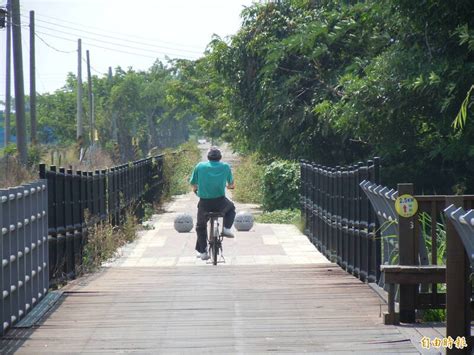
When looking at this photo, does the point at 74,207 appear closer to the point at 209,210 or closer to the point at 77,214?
the point at 77,214

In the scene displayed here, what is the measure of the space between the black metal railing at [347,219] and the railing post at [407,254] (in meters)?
2.55

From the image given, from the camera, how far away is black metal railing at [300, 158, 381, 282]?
40.6 ft

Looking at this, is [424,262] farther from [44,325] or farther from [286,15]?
[286,15]

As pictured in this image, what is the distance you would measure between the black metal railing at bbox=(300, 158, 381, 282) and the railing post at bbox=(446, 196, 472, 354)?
4.18 meters

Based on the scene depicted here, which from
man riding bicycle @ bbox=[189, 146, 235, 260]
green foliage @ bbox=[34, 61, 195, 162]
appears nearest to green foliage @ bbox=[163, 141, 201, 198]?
man riding bicycle @ bbox=[189, 146, 235, 260]

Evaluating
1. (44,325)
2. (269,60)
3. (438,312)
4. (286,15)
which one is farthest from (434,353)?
(286,15)

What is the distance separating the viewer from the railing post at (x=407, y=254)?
935 cm

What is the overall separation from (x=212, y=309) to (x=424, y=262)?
200 centimetres

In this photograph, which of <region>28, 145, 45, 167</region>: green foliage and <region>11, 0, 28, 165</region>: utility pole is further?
<region>28, 145, 45, 167</region>: green foliage

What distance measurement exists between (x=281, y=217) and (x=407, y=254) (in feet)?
57.0

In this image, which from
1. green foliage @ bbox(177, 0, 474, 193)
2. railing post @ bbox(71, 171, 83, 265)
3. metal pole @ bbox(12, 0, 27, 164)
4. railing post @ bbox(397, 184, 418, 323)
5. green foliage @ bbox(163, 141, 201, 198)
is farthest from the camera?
metal pole @ bbox(12, 0, 27, 164)

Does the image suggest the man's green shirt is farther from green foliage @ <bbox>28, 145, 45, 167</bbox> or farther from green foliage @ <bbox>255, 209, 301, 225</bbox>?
green foliage @ <bbox>28, 145, 45, 167</bbox>

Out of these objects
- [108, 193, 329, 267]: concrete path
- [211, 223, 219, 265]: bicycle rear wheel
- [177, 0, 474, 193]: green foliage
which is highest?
[177, 0, 474, 193]: green foliage

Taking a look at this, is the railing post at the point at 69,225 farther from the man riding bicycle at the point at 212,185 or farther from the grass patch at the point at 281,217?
the grass patch at the point at 281,217
